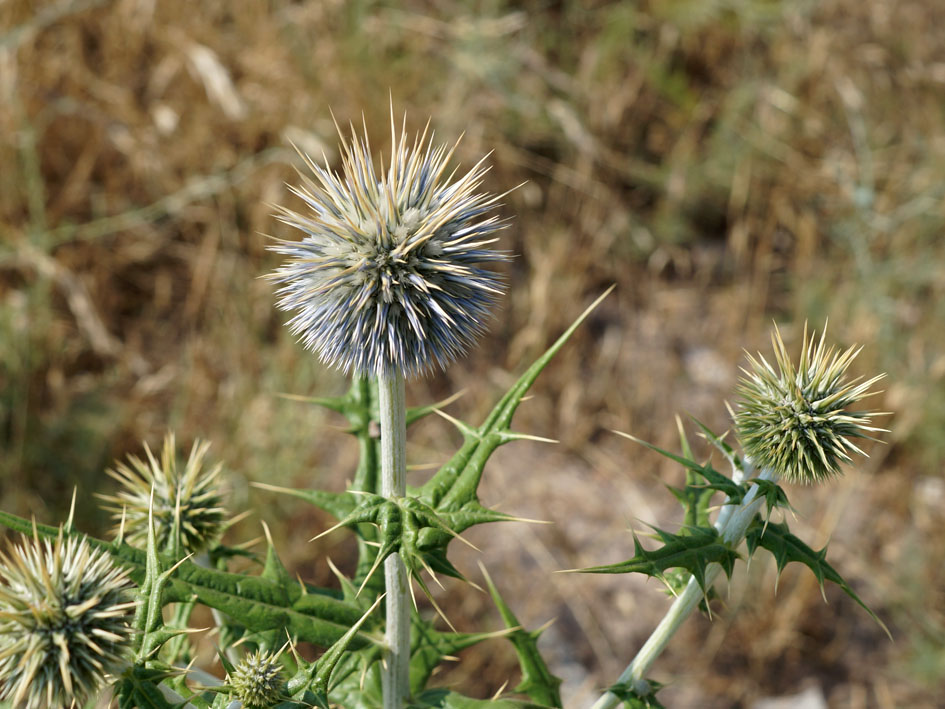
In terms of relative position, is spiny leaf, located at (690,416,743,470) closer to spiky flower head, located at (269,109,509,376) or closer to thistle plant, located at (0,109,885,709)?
thistle plant, located at (0,109,885,709)

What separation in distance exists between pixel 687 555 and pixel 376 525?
666 mm

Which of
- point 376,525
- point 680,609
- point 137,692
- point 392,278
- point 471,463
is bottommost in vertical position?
point 137,692

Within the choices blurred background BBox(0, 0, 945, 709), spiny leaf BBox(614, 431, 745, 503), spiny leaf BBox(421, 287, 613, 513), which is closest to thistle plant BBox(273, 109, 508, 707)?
spiny leaf BBox(421, 287, 613, 513)

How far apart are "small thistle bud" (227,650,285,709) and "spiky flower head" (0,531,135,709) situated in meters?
0.21

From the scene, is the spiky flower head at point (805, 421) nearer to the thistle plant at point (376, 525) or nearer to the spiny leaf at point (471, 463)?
the thistle plant at point (376, 525)

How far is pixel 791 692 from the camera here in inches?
Answer: 168

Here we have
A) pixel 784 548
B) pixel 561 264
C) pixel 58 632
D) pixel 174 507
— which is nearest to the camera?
pixel 58 632

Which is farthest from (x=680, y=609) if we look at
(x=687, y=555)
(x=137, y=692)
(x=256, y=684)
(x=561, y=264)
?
(x=561, y=264)

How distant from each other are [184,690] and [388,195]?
116cm

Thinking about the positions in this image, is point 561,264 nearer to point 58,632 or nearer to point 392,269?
point 392,269

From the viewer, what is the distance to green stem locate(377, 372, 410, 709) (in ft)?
5.21

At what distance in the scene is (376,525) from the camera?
5.27 feet

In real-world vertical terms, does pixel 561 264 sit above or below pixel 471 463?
above

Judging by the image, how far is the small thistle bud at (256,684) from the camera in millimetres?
1475
